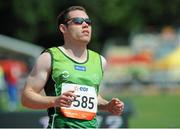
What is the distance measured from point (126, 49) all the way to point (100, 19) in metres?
4.84

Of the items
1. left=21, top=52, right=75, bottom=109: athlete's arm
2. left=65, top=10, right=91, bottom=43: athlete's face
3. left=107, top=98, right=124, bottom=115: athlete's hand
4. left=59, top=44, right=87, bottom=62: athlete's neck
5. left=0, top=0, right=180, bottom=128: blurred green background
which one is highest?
left=0, top=0, right=180, bottom=128: blurred green background

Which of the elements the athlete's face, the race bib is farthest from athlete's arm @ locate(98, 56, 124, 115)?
the athlete's face

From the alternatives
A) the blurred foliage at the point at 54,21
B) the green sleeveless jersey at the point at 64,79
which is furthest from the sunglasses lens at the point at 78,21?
the blurred foliage at the point at 54,21

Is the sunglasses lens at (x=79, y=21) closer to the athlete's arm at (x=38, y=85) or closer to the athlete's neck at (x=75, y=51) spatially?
the athlete's neck at (x=75, y=51)

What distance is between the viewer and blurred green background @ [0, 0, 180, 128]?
38000 mm

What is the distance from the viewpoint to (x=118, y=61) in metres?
43.5

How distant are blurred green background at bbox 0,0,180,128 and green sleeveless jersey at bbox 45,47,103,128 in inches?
866

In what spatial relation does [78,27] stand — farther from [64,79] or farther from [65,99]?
[65,99]

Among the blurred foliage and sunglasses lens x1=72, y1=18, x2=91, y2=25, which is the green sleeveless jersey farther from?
the blurred foliage

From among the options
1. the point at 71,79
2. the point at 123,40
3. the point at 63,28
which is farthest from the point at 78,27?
the point at 123,40

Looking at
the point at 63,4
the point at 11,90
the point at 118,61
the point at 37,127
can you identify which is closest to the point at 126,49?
the point at 118,61

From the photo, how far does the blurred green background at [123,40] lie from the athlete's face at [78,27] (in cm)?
2194

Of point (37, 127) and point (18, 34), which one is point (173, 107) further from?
point (18, 34)

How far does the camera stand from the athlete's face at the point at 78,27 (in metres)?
5.61
